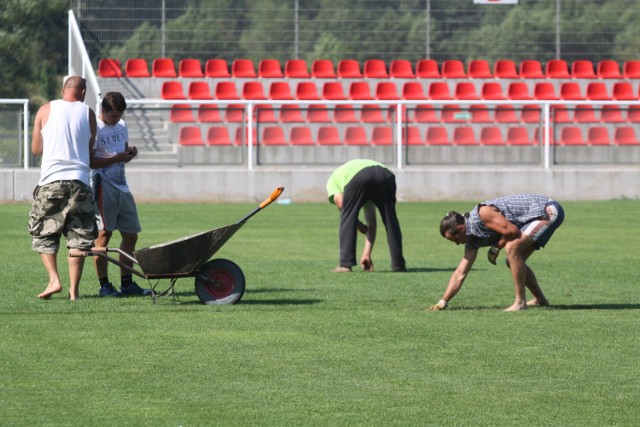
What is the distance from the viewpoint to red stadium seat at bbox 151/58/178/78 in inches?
1225

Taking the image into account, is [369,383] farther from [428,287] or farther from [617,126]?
[617,126]

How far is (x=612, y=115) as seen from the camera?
2589cm

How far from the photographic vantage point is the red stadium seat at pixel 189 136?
25422 millimetres

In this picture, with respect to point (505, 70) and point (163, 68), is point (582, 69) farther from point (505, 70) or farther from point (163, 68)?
point (163, 68)

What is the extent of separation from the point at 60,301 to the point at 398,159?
14700 mm

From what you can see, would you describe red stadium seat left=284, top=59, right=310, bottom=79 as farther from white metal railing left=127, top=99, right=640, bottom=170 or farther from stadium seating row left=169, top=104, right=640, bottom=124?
stadium seating row left=169, top=104, right=640, bottom=124

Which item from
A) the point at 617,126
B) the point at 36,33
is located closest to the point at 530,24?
the point at 617,126

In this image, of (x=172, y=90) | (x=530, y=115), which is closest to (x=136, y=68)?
(x=172, y=90)

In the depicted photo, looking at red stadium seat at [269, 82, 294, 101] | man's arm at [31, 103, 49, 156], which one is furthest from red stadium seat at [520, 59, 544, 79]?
man's arm at [31, 103, 49, 156]

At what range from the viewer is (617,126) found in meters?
26.0

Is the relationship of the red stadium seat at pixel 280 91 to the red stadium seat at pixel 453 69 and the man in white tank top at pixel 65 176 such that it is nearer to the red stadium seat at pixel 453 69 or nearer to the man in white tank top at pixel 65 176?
the red stadium seat at pixel 453 69

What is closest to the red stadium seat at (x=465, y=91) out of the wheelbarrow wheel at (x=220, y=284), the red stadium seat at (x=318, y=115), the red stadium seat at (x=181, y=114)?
the red stadium seat at (x=318, y=115)

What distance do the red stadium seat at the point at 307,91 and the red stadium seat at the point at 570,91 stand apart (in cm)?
560

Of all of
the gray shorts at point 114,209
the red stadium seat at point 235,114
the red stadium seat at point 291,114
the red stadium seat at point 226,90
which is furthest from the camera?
the red stadium seat at point 226,90
